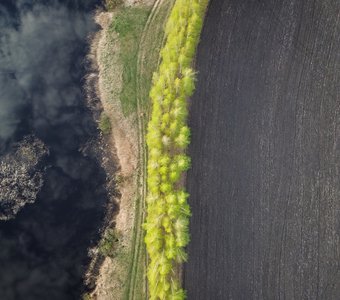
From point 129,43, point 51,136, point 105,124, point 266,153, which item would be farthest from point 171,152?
point 129,43

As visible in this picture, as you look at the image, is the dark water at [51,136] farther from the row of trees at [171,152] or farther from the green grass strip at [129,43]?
the row of trees at [171,152]

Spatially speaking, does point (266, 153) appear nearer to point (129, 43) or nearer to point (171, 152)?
point (171, 152)

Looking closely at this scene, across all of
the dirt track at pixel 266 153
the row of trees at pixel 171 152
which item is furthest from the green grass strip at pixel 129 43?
the dirt track at pixel 266 153

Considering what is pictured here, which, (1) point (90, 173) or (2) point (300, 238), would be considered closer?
(2) point (300, 238)

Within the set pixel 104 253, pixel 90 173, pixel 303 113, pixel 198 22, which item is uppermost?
pixel 198 22

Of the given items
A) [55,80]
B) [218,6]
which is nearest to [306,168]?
[218,6]

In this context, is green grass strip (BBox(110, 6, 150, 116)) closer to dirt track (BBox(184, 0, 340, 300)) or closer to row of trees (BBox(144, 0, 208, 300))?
row of trees (BBox(144, 0, 208, 300))

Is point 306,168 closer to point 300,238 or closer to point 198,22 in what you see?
point 300,238
